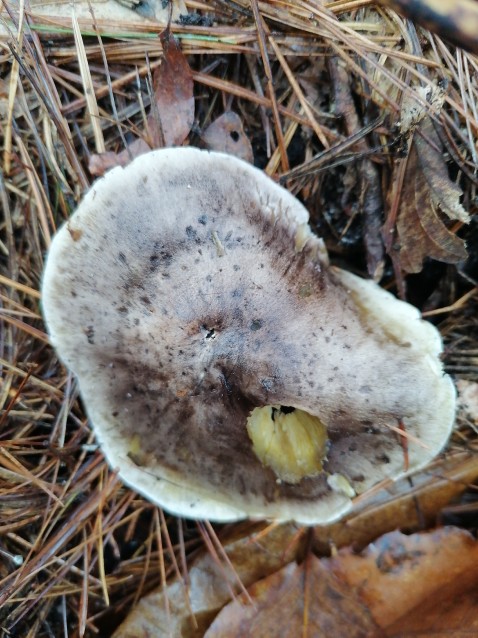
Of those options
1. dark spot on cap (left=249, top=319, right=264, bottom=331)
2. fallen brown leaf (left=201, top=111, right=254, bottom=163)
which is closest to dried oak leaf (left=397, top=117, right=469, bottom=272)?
fallen brown leaf (left=201, top=111, right=254, bottom=163)

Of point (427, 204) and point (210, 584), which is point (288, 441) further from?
point (427, 204)

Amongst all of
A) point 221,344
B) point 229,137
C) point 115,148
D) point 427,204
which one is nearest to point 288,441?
point 221,344

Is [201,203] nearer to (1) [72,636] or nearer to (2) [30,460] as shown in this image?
(2) [30,460]

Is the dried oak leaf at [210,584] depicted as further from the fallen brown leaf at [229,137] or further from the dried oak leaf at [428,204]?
the fallen brown leaf at [229,137]

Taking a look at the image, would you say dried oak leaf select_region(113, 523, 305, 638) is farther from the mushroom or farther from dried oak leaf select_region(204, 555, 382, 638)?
the mushroom

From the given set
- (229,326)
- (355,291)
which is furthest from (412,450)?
(229,326)

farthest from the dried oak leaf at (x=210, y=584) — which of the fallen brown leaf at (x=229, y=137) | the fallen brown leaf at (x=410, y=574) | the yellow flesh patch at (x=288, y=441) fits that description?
the fallen brown leaf at (x=229, y=137)
